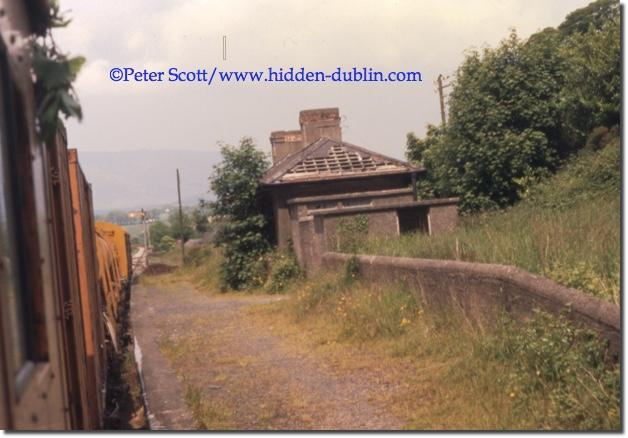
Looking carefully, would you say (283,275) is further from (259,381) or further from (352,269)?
(259,381)

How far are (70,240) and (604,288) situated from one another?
4534 mm

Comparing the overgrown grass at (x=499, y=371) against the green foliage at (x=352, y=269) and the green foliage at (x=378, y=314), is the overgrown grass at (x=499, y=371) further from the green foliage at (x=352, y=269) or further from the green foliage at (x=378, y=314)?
the green foliage at (x=352, y=269)

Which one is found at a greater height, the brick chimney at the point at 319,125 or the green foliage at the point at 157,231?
the brick chimney at the point at 319,125

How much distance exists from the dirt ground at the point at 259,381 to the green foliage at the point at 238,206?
452 inches

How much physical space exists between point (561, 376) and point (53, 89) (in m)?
5.12

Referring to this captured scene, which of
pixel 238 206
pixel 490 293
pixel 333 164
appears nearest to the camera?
pixel 490 293

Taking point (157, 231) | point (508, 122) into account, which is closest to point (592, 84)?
point (508, 122)

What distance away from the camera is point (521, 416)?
275 inches

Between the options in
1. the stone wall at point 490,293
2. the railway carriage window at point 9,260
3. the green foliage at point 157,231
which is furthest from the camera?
the green foliage at point 157,231

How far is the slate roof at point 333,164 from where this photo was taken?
29422 mm

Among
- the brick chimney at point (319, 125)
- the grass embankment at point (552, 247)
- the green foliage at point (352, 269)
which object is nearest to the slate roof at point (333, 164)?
the brick chimney at point (319, 125)

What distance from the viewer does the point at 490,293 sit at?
9.34 metres

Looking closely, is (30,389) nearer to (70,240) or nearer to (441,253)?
(70,240)

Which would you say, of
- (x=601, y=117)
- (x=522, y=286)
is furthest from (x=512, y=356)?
(x=601, y=117)
